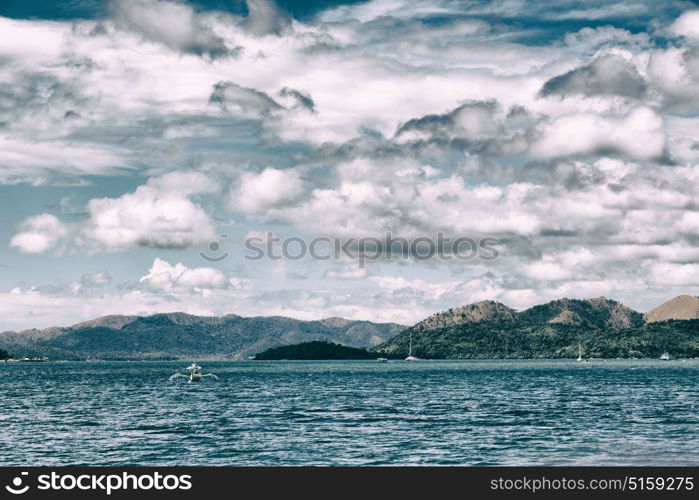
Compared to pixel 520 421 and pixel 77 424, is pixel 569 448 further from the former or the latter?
pixel 77 424

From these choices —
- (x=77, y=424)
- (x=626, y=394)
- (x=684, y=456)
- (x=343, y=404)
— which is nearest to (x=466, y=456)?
(x=684, y=456)

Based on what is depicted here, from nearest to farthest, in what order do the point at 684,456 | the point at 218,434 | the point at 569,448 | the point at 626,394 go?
the point at 684,456 < the point at 569,448 < the point at 218,434 < the point at 626,394

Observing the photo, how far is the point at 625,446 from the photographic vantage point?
237 ft

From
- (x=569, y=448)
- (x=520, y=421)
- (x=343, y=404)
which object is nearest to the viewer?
(x=569, y=448)

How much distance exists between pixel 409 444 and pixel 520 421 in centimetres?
2589
